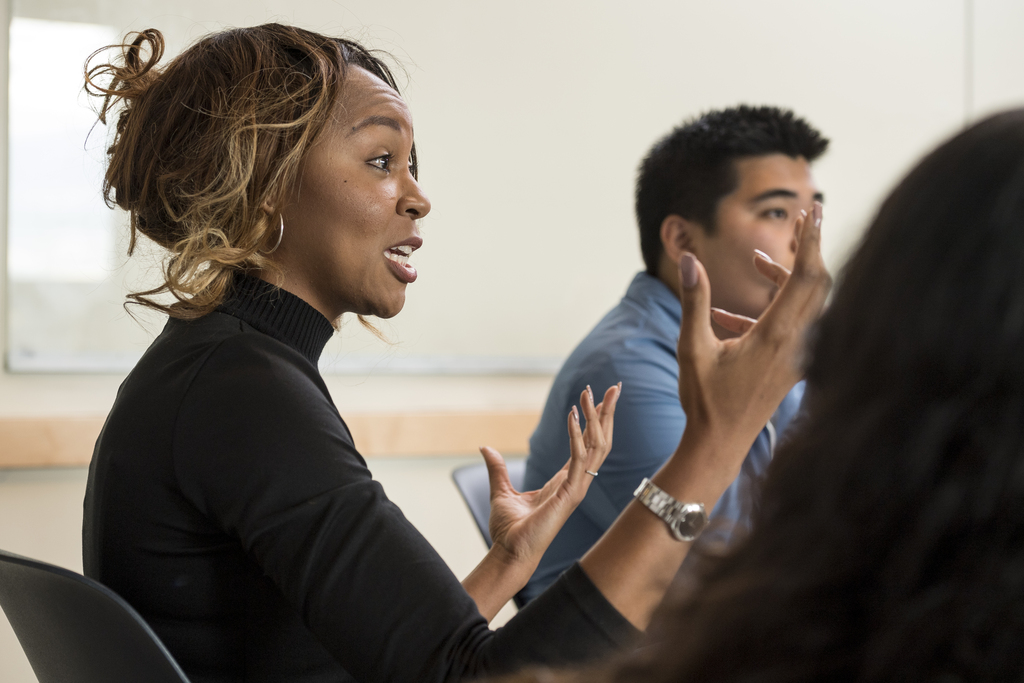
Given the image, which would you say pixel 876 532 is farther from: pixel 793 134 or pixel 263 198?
pixel 793 134

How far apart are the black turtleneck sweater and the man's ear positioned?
1.16 metres

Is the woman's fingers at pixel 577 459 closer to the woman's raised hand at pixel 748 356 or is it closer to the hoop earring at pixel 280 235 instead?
the woman's raised hand at pixel 748 356

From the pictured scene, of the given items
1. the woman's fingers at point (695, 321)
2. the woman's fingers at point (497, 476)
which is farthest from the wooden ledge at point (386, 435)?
the woman's fingers at point (695, 321)

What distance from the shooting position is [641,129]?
2615mm

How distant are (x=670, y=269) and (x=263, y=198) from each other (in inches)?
44.4

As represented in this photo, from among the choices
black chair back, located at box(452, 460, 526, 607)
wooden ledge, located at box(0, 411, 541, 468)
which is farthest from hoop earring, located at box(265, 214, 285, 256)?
wooden ledge, located at box(0, 411, 541, 468)

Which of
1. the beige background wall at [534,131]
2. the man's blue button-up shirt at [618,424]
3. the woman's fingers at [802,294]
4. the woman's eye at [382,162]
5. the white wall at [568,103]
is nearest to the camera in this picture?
the woman's fingers at [802,294]

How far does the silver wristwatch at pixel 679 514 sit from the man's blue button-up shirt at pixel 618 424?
63 cm

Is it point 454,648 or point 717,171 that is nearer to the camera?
point 454,648

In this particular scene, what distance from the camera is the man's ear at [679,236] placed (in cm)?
189

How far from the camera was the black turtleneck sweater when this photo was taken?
28.8 inches

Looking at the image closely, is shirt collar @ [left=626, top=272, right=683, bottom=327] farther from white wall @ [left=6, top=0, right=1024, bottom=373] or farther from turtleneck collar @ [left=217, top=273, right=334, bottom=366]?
turtleneck collar @ [left=217, top=273, right=334, bottom=366]

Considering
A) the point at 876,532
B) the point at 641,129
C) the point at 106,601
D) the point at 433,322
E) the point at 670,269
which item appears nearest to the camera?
the point at 876,532

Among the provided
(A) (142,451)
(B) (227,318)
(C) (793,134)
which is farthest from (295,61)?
(C) (793,134)
